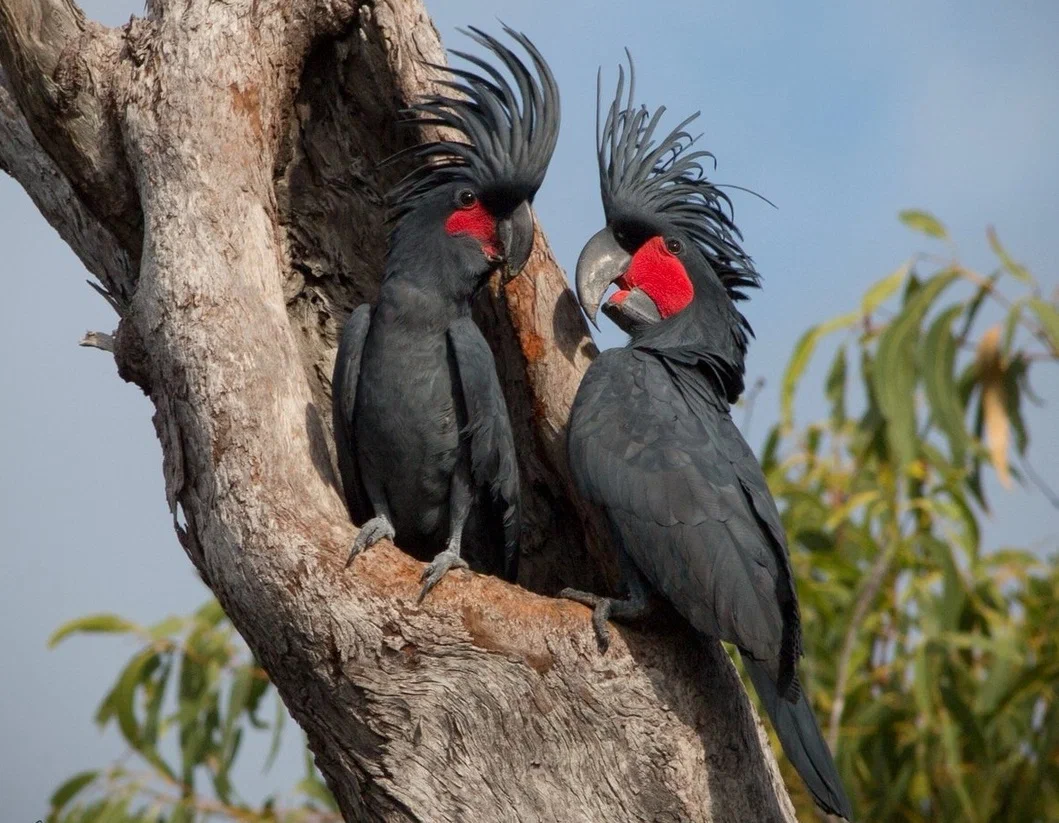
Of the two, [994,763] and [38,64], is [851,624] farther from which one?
[38,64]

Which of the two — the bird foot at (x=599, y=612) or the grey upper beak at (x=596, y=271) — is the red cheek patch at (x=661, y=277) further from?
the bird foot at (x=599, y=612)

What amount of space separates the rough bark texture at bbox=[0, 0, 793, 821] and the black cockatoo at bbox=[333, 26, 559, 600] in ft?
0.69

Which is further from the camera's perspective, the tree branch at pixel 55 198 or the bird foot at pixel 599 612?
the tree branch at pixel 55 198

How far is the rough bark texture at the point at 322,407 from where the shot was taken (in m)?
3.22

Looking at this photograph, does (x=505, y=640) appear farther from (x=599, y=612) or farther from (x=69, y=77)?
(x=69, y=77)

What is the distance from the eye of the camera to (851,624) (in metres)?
5.71

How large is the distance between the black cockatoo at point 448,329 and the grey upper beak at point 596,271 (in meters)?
0.23

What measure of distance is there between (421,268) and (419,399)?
39cm

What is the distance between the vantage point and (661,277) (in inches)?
157

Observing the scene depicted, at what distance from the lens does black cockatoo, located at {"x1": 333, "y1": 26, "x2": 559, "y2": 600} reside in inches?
150

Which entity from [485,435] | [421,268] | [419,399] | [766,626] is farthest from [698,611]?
[421,268]

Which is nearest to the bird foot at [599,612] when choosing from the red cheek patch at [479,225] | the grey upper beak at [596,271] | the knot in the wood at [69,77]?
the grey upper beak at [596,271]

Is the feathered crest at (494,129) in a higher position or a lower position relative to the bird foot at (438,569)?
higher

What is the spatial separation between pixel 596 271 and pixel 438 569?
3.76 feet
